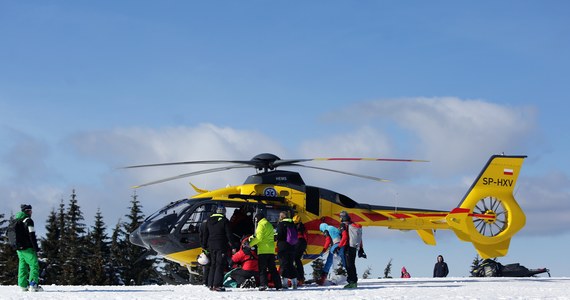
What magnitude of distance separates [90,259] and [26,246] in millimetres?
31345

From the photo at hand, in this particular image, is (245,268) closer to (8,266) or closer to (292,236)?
(292,236)

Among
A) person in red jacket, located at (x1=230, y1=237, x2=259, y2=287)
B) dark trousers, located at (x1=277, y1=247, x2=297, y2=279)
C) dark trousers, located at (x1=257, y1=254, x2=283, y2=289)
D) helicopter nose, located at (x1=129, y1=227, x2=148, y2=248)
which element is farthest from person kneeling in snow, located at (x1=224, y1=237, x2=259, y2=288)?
helicopter nose, located at (x1=129, y1=227, x2=148, y2=248)

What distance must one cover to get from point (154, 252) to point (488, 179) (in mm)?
12173

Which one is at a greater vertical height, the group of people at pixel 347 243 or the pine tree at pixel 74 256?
the pine tree at pixel 74 256

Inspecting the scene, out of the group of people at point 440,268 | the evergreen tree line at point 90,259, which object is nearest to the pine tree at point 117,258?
the evergreen tree line at point 90,259

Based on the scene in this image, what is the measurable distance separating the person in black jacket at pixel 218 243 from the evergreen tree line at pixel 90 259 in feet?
90.4

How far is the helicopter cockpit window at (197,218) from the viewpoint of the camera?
74.2 feet

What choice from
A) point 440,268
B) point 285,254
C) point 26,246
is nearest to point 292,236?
point 285,254

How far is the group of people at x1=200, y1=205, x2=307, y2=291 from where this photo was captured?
18266mm

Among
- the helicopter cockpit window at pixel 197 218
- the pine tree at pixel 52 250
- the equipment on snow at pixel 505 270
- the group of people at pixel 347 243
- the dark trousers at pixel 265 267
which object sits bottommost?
the dark trousers at pixel 265 267

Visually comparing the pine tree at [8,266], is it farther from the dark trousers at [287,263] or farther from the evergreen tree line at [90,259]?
the dark trousers at [287,263]

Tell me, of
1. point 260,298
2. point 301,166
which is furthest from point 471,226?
point 260,298

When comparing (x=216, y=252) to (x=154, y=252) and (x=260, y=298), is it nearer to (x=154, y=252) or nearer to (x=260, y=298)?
(x=260, y=298)

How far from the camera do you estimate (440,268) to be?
29578mm
